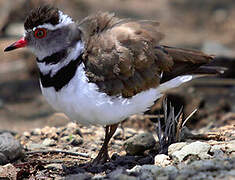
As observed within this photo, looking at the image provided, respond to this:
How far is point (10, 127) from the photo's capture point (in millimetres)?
7246

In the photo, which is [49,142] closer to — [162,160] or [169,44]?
[162,160]

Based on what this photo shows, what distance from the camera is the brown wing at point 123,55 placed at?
4.52 meters

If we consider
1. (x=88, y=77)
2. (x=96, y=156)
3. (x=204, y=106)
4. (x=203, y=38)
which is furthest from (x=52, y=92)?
(x=203, y=38)

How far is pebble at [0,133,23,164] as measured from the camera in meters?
4.75

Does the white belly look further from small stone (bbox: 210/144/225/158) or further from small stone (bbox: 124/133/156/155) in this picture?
small stone (bbox: 210/144/225/158)

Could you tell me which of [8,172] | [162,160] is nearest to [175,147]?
[162,160]

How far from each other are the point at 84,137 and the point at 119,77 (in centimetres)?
151

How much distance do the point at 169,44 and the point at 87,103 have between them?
6.66 meters

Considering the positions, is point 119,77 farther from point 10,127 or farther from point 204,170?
point 10,127

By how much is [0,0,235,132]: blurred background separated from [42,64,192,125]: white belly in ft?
3.83

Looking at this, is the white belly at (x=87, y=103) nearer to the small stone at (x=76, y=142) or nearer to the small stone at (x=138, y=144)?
the small stone at (x=138, y=144)

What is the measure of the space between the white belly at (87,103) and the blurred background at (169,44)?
3.83 ft

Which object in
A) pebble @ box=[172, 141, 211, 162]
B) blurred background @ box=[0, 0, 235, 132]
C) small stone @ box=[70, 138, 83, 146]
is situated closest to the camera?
pebble @ box=[172, 141, 211, 162]

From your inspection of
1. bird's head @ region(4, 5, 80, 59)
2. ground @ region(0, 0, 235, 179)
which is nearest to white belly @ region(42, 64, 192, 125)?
bird's head @ region(4, 5, 80, 59)
